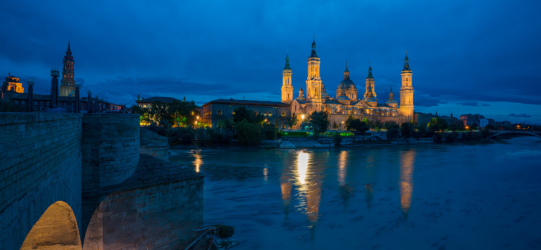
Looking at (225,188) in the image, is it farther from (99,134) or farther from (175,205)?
(99,134)

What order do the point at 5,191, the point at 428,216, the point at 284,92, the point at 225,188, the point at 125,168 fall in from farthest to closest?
the point at 284,92 < the point at 225,188 < the point at 428,216 < the point at 125,168 < the point at 5,191

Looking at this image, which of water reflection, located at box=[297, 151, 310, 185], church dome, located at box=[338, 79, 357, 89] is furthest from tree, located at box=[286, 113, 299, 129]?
water reflection, located at box=[297, 151, 310, 185]

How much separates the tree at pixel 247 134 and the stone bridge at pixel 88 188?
37.8m

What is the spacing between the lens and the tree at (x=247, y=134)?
160 ft

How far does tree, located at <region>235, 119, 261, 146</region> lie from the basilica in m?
37.2

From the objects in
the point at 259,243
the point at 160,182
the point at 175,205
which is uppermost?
the point at 160,182

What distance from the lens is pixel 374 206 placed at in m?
19.1

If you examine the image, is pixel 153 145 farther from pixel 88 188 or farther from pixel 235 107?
pixel 235 107

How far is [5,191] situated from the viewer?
4.04 metres

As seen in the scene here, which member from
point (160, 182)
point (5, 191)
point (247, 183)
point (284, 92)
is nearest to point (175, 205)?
point (160, 182)

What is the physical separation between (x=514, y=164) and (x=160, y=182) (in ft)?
143

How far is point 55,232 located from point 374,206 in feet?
55.6

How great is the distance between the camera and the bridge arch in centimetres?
708

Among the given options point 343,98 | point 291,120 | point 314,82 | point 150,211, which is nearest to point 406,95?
point 343,98
